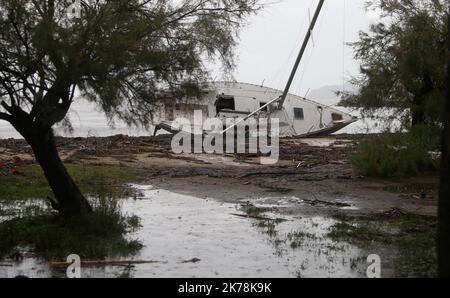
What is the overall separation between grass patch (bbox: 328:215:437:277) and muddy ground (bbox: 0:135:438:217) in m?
0.90

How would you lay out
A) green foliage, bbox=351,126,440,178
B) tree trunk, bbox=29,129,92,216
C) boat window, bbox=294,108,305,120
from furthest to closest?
boat window, bbox=294,108,305,120
green foliage, bbox=351,126,440,178
tree trunk, bbox=29,129,92,216

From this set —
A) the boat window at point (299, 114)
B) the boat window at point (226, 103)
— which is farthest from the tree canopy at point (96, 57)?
the boat window at point (299, 114)

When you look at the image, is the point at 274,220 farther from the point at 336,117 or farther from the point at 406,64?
the point at 336,117

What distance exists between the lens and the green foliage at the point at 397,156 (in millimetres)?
17000

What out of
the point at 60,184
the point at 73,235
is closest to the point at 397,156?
the point at 60,184

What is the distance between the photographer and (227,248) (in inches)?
→ 367

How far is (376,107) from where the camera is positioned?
1739cm

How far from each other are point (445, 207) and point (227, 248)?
14.5 ft

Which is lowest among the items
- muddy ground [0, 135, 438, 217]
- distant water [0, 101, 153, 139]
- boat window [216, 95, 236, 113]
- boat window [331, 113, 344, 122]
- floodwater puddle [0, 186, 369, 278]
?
floodwater puddle [0, 186, 369, 278]

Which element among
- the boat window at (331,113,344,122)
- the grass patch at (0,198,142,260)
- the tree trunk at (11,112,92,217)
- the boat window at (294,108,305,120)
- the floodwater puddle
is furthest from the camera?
the boat window at (331,113,344,122)

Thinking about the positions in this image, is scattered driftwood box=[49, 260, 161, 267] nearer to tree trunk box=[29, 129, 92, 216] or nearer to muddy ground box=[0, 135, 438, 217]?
tree trunk box=[29, 129, 92, 216]

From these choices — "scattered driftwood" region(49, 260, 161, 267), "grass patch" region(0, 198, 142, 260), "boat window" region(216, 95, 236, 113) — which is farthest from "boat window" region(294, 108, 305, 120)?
"scattered driftwood" region(49, 260, 161, 267)

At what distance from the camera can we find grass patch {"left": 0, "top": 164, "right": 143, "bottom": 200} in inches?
538

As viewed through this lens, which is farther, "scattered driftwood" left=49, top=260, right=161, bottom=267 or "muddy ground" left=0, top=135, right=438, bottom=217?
"muddy ground" left=0, top=135, right=438, bottom=217
